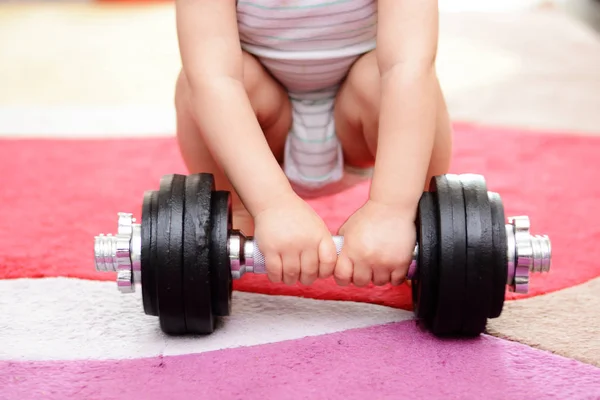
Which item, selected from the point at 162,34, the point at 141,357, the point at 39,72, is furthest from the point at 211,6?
the point at 162,34

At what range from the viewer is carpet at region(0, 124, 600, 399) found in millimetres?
621

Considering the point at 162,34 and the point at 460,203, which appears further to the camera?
the point at 162,34

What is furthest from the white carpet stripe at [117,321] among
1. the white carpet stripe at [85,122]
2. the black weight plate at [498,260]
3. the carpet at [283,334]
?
the white carpet stripe at [85,122]

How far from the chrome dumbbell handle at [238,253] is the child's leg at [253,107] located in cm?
18

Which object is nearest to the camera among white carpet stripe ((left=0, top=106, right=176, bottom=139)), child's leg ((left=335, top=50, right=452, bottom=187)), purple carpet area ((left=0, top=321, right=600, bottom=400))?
purple carpet area ((left=0, top=321, right=600, bottom=400))

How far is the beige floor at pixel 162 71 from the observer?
1355 mm

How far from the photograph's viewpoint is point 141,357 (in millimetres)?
669

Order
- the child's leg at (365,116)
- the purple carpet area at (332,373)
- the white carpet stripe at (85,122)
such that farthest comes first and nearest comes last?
the white carpet stripe at (85,122)
the child's leg at (365,116)
the purple carpet area at (332,373)

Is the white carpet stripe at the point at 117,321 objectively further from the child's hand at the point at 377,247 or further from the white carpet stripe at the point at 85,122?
the white carpet stripe at the point at 85,122

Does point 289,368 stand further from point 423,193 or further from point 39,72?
point 39,72

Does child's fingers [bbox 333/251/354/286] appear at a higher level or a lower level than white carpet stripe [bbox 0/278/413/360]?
higher

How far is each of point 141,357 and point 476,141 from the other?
0.74 meters

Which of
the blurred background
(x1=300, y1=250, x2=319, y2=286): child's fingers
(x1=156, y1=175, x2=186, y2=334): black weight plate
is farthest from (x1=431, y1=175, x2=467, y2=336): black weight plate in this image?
the blurred background

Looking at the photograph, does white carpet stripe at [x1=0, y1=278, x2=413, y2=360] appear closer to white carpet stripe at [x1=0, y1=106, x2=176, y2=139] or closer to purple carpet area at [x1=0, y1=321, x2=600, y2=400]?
purple carpet area at [x1=0, y1=321, x2=600, y2=400]
